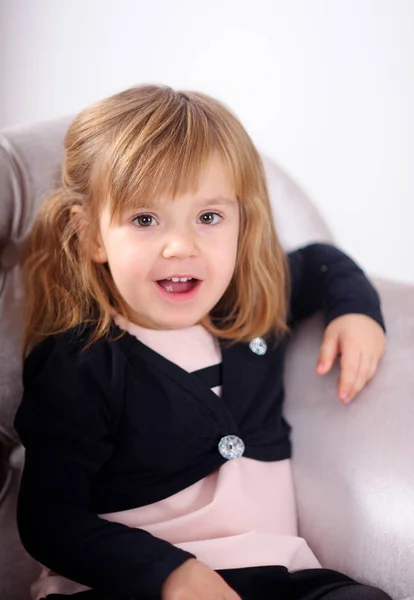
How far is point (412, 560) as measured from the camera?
88cm

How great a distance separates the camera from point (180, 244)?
887mm

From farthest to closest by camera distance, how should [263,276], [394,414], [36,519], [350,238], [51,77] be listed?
[350,238] → [51,77] → [263,276] → [394,414] → [36,519]

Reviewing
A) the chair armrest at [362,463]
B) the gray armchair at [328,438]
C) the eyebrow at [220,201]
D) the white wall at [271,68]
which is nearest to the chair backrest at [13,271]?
the gray armchair at [328,438]

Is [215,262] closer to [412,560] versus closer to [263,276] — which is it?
[263,276]

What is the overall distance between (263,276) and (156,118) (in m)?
0.27

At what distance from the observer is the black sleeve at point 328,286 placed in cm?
105

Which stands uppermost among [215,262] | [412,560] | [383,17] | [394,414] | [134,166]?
[383,17]

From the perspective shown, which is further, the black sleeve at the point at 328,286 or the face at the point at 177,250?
the black sleeve at the point at 328,286

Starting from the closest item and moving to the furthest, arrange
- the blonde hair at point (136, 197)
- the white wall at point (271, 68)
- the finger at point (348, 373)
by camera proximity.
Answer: the blonde hair at point (136, 197) → the finger at point (348, 373) → the white wall at point (271, 68)

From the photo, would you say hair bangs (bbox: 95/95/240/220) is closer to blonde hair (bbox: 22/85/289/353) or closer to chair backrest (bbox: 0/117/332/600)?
blonde hair (bbox: 22/85/289/353)

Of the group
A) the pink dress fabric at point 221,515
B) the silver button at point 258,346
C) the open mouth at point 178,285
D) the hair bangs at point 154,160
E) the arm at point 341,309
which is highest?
the hair bangs at point 154,160

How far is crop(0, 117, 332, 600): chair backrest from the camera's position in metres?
0.98

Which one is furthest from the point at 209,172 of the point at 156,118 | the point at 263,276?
the point at 263,276

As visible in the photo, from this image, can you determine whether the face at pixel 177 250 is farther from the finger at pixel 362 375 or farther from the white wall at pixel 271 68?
the white wall at pixel 271 68
